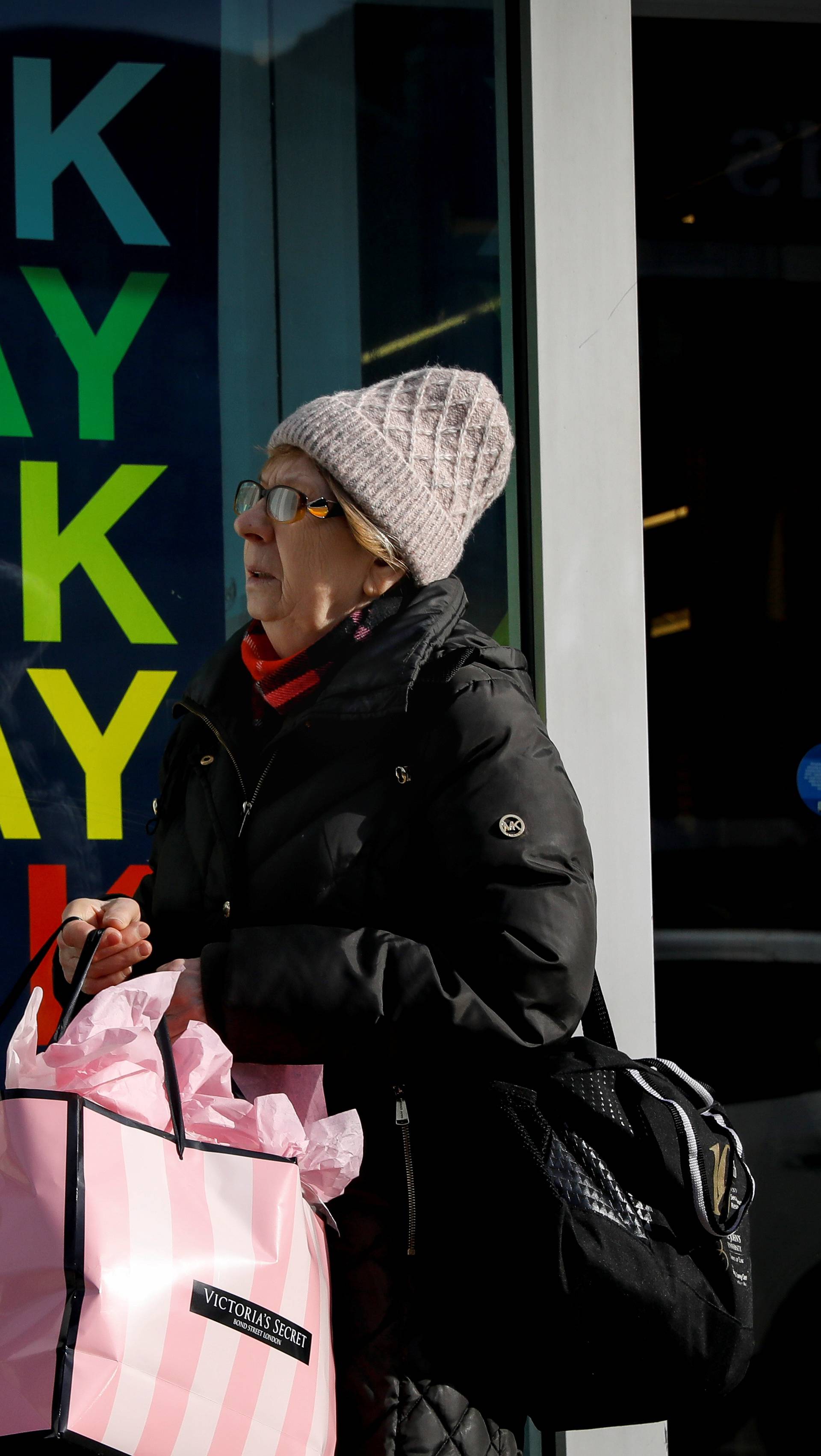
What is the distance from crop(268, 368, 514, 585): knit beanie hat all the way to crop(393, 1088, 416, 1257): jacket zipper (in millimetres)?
738

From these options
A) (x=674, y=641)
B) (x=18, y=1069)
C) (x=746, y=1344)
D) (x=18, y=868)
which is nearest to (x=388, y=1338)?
(x=746, y=1344)

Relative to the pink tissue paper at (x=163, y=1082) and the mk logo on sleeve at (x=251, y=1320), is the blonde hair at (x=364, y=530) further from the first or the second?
the mk logo on sleeve at (x=251, y=1320)

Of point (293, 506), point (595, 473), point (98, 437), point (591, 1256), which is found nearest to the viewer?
point (591, 1256)

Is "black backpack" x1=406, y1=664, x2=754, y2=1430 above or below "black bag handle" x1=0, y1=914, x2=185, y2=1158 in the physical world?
below

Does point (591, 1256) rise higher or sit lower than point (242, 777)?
lower

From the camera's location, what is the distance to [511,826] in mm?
1656

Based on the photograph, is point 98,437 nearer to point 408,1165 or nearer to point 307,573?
point 307,573

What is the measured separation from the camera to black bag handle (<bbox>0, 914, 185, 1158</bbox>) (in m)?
1.43

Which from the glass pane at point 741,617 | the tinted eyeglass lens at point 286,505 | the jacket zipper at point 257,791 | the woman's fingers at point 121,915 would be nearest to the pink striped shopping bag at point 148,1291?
the woman's fingers at point 121,915

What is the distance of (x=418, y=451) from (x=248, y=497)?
261 millimetres

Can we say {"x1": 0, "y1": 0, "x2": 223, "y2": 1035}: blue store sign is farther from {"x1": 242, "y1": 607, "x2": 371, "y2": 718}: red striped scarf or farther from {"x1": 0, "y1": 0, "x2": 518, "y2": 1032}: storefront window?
{"x1": 242, "y1": 607, "x2": 371, "y2": 718}: red striped scarf

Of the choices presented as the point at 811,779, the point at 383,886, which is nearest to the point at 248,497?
the point at 383,886

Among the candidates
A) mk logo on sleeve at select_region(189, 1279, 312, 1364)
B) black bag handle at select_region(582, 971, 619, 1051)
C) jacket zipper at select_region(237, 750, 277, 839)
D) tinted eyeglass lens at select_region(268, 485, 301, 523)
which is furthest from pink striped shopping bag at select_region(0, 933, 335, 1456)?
tinted eyeglass lens at select_region(268, 485, 301, 523)

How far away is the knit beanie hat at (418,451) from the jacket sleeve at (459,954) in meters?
0.39
